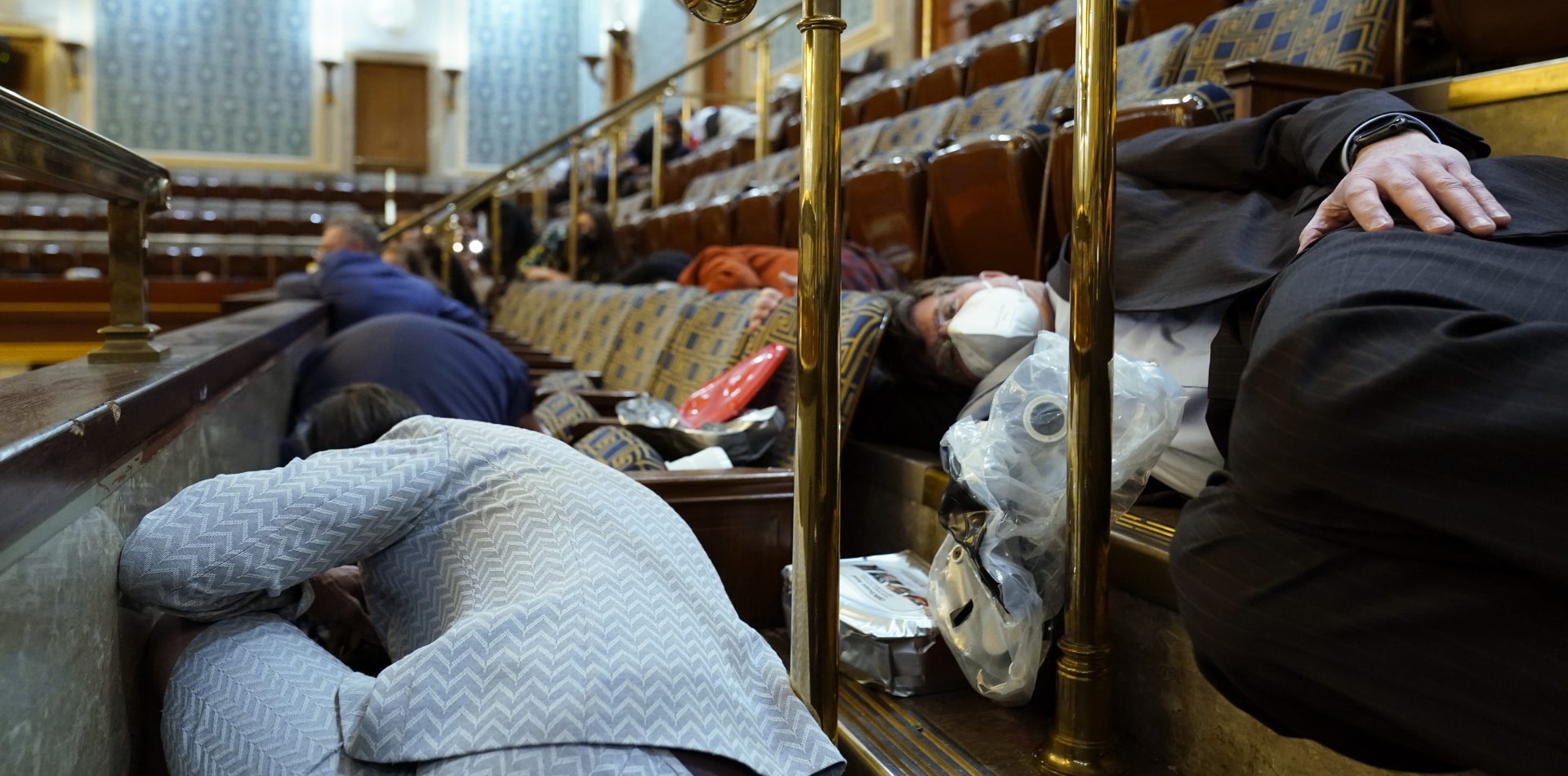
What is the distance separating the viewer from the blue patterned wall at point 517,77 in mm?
9977

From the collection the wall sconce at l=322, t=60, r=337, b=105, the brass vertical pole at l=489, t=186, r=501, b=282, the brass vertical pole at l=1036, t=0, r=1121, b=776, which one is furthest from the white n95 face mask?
the wall sconce at l=322, t=60, r=337, b=105

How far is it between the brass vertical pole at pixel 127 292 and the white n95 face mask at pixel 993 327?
0.94 metres

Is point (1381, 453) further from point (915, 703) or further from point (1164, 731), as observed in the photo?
point (915, 703)

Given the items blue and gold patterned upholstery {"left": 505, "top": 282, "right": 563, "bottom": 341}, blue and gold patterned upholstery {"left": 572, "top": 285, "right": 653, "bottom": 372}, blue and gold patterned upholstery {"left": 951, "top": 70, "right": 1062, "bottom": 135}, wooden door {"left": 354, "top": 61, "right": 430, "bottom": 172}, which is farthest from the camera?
wooden door {"left": 354, "top": 61, "right": 430, "bottom": 172}

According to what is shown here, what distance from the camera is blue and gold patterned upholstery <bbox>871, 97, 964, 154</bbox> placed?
307cm

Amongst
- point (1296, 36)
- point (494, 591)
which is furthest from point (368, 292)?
point (494, 591)

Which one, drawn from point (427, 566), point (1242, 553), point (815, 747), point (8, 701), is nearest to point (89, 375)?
point (427, 566)

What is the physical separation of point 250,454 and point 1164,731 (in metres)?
1.32

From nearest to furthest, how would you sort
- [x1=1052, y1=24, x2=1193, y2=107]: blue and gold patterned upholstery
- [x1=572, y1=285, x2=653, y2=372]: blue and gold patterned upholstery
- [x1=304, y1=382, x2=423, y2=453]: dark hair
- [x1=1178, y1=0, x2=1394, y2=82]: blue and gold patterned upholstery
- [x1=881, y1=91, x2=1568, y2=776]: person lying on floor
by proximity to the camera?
[x1=881, y1=91, x2=1568, y2=776]: person lying on floor → [x1=304, y1=382, x2=423, y2=453]: dark hair → [x1=1178, y1=0, x2=1394, y2=82]: blue and gold patterned upholstery → [x1=1052, y1=24, x2=1193, y2=107]: blue and gold patterned upholstery → [x1=572, y1=285, x2=653, y2=372]: blue and gold patterned upholstery

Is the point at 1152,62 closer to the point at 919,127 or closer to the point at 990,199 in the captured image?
the point at 990,199

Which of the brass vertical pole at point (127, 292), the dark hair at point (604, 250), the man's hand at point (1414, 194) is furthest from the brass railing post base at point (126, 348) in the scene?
the dark hair at point (604, 250)

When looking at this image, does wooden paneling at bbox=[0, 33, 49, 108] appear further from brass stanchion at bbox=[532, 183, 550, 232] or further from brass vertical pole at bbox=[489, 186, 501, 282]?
brass vertical pole at bbox=[489, 186, 501, 282]

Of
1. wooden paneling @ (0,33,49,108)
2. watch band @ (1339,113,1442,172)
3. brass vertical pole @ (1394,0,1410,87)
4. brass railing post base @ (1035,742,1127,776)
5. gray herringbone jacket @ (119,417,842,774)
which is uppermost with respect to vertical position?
wooden paneling @ (0,33,49,108)

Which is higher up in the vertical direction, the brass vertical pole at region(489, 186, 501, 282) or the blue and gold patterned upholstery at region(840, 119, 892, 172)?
the blue and gold patterned upholstery at region(840, 119, 892, 172)
